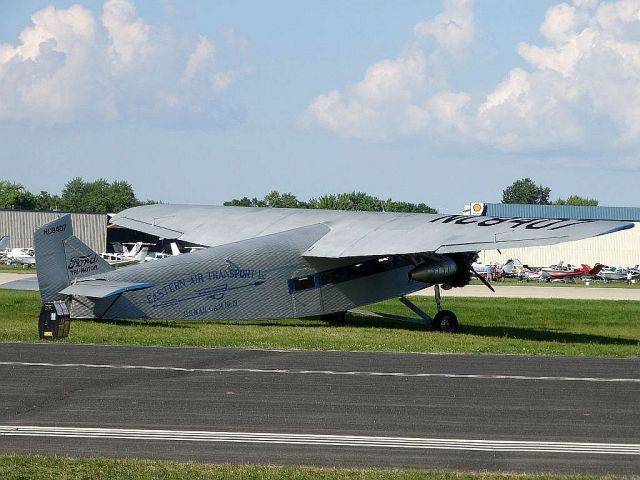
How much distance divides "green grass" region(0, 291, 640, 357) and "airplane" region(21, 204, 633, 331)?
0.58 meters

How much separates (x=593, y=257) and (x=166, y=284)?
276ft

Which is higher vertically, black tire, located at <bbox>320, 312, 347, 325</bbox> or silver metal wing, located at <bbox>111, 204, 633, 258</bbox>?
silver metal wing, located at <bbox>111, 204, 633, 258</bbox>

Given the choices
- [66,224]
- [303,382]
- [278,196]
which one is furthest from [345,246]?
[278,196]

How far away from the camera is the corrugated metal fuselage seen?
27.5 meters

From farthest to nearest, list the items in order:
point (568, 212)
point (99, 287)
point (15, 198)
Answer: point (15, 198) < point (568, 212) < point (99, 287)

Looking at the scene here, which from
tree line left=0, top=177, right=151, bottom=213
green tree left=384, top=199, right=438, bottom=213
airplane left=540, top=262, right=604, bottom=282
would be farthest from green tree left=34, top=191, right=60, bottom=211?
airplane left=540, top=262, right=604, bottom=282

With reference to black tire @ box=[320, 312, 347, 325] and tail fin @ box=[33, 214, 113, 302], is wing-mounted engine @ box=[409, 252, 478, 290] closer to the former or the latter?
black tire @ box=[320, 312, 347, 325]

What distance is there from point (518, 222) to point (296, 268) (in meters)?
6.21

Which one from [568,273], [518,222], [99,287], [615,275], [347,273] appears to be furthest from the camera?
[615,275]

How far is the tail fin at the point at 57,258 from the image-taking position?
2655 cm

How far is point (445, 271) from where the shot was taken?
95.6 ft

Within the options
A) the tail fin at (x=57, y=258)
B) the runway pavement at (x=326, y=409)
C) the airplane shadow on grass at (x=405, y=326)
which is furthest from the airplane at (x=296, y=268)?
the runway pavement at (x=326, y=409)

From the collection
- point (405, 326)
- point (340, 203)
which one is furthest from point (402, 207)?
point (405, 326)

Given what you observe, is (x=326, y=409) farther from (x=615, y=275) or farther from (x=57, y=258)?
(x=615, y=275)
